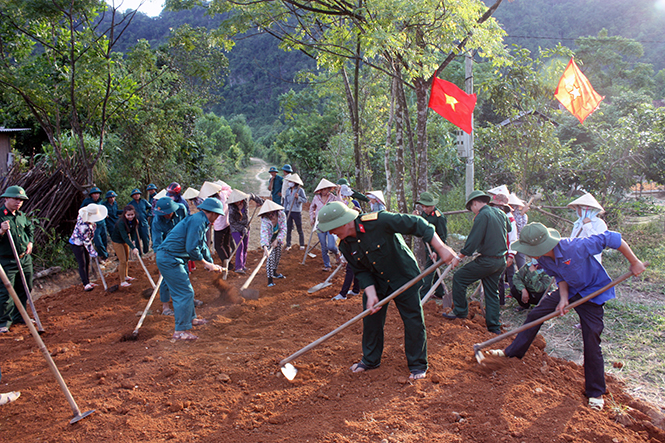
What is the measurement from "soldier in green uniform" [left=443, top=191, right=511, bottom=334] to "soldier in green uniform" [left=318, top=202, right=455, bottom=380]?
3.72 feet

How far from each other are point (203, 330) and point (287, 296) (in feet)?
5.66

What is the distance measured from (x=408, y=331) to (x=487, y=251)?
163 cm

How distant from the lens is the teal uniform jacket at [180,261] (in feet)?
16.9

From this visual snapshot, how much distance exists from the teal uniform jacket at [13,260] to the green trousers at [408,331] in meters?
4.81

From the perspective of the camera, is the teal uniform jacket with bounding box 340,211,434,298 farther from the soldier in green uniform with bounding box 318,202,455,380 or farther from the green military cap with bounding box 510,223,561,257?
the green military cap with bounding box 510,223,561,257

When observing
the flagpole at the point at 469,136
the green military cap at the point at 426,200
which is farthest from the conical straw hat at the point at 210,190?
the flagpole at the point at 469,136

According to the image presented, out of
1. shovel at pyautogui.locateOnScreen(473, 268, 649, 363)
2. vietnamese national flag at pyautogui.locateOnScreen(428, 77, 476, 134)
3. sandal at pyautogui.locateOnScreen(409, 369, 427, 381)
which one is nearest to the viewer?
shovel at pyautogui.locateOnScreen(473, 268, 649, 363)

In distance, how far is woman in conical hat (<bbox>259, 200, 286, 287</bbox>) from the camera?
6.96 m

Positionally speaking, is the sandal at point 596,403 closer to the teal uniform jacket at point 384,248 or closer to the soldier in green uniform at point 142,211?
the teal uniform jacket at point 384,248

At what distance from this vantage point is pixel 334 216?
3.66 m

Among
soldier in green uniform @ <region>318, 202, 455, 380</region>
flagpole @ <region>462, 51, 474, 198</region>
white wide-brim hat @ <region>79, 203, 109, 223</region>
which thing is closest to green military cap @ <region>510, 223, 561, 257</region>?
soldier in green uniform @ <region>318, 202, 455, 380</region>

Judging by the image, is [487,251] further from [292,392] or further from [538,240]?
[292,392]

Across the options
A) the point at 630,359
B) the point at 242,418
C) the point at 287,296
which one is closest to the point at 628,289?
the point at 630,359

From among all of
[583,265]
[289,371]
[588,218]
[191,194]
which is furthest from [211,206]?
[588,218]
